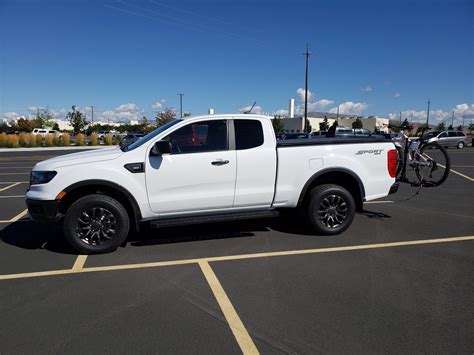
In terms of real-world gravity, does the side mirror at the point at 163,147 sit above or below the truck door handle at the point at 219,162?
above

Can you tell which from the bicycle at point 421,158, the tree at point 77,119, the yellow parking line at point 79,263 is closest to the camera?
the yellow parking line at point 79,263

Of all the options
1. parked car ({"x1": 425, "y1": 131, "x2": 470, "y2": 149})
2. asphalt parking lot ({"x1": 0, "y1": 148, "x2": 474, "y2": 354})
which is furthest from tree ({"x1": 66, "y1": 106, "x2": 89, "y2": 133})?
asphalt parking lot ({"x1": 0, "y1": 148, "x2": 474, "y2": 354})

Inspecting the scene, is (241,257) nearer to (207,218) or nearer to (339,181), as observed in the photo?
(207,218)

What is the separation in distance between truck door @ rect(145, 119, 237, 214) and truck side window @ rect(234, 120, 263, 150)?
0.17 metres

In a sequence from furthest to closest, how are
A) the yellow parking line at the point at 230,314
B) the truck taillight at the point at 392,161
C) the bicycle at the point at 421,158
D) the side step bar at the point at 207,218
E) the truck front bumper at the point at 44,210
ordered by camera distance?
the bicycle at the point at 421,158
the truck taillight at the point at 392,161
the side step bar at the point at 207,218
the truck front bumper at the point at 44,210
the yellow parking line at the point at 230,314

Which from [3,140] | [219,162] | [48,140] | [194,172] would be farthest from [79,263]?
[3,140]

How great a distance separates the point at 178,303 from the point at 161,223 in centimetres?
155

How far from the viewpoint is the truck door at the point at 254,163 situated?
17.2 ft

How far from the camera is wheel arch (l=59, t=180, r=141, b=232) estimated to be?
477 cm

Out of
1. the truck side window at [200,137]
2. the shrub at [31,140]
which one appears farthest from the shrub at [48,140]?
the truck side window at [200,137]

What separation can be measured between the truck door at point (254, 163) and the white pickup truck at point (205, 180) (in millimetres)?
15

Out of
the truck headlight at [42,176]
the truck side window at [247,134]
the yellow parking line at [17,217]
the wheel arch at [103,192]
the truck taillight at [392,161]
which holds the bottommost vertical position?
the yellow parking line at [17,217]

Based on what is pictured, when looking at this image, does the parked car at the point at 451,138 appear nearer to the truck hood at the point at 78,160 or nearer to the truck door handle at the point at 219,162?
the truck door handle at the point at 219,162

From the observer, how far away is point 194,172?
5.02 metres
